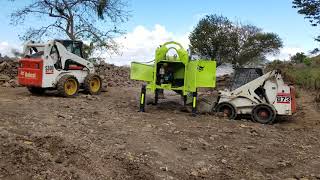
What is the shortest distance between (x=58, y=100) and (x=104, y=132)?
464 cm

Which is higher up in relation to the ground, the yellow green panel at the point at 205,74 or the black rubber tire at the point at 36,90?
the yellow green panel at the point at 205,74

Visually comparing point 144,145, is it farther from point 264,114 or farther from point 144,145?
point 264,114

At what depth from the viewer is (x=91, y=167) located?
6.69 meters

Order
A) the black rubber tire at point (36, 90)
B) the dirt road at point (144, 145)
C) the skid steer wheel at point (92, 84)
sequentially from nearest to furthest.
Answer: the dirt road at point (144, 145)
the black rubber tire at point (36, 90)
the skid steer wheel at point (92, 84)

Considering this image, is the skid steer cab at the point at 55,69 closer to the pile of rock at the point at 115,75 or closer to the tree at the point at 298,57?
the pile of rock at the point at 115,75

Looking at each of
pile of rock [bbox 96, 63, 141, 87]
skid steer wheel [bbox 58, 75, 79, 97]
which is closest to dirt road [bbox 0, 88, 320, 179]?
skid steer wheel [bbox 58, 75, 79, 97]

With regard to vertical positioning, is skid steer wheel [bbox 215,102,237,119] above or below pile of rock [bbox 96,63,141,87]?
below

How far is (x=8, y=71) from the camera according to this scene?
66.9 feet

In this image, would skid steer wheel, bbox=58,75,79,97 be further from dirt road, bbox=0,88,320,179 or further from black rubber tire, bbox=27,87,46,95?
dirt road, bbox=0,88,320,179

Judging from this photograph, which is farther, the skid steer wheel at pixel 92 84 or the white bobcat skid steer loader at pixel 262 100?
the skid steer wheel at pixel 92 84

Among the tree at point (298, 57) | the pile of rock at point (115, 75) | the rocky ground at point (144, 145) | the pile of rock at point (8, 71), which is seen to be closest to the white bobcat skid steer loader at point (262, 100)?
the rocky ground at point (144, 145)

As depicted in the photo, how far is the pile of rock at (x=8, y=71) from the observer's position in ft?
60.3

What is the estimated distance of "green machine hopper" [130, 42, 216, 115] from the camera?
1197cm

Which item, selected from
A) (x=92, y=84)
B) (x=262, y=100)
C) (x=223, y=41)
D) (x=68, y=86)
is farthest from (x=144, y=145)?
(x=223, y=41)
